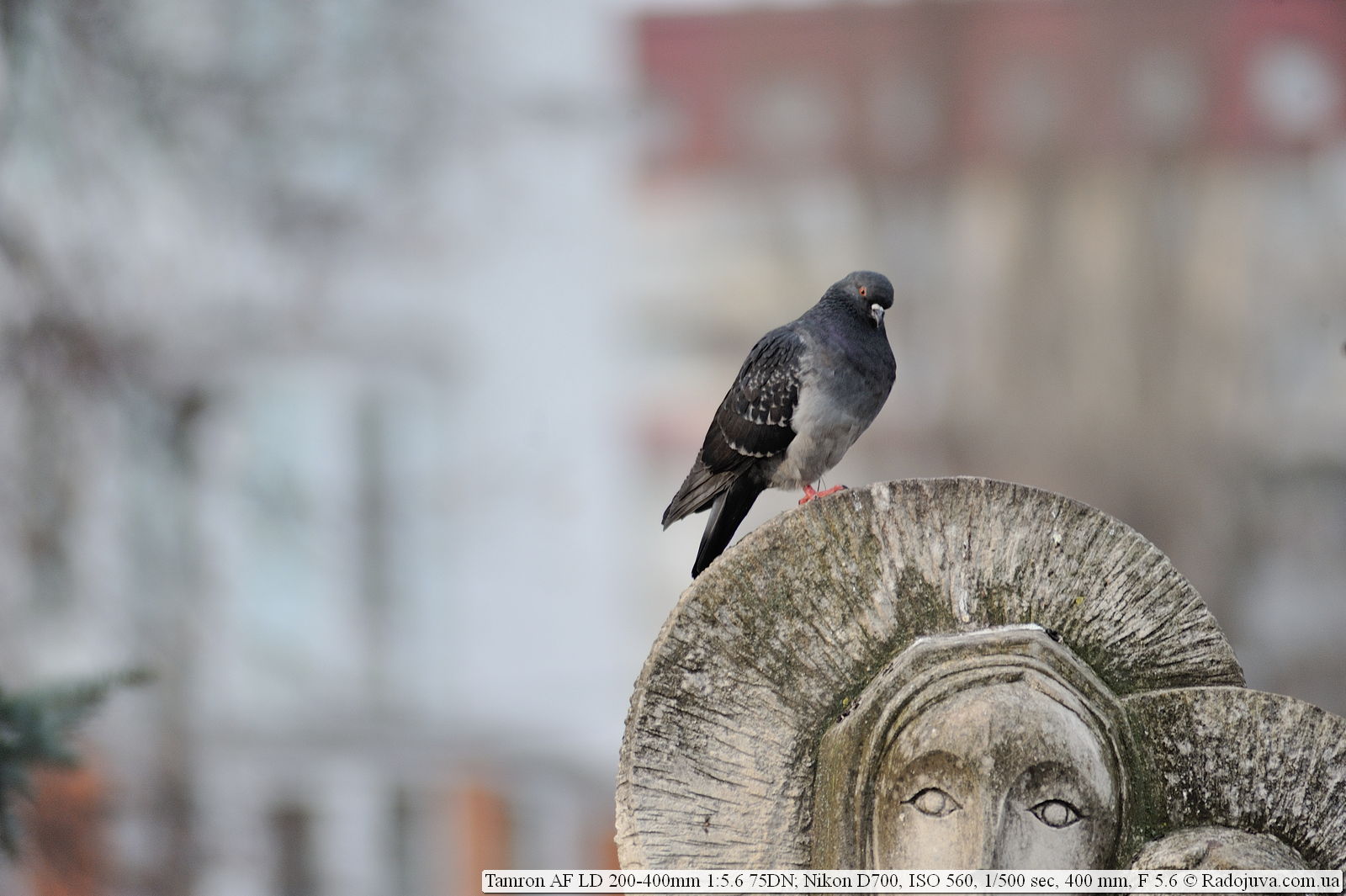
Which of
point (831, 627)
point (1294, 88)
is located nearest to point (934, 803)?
point (831, 627)

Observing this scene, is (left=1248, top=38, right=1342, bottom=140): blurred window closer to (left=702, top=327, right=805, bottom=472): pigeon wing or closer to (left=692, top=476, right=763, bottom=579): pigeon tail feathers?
(left=702, top=327, right=805, bottom=472): pigeon wing

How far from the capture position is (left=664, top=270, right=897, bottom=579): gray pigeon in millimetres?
→ 2617

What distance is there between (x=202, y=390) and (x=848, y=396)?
5.59m

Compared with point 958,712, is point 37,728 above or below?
above

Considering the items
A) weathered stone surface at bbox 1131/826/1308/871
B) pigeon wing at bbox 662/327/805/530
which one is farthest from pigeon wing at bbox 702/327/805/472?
weathered stone surface at bbox 1131/826/1308/871

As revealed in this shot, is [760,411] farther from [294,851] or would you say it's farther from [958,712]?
[294,851]

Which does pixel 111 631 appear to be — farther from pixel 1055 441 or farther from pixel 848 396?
pixel 1055 441

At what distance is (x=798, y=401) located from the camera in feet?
8.77

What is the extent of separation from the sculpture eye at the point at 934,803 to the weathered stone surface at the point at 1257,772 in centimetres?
27

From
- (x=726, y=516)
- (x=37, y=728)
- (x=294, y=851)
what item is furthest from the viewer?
(x=294, y=851)

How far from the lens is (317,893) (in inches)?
318

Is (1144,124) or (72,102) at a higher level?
(1144,124)

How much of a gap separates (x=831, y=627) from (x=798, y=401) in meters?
0.88

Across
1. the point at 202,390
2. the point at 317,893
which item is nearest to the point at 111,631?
the point at 202,390
